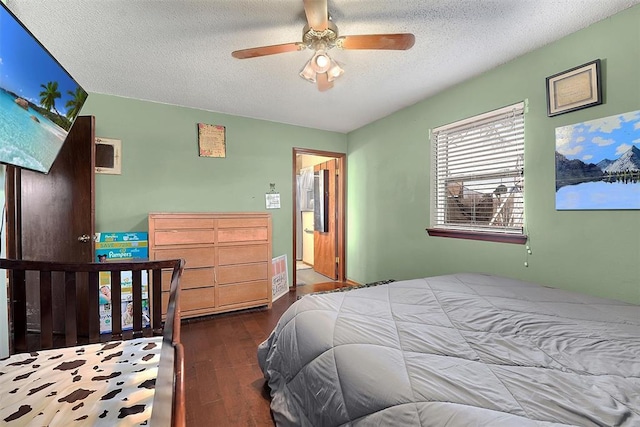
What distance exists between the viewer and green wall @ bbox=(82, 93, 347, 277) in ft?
9.16

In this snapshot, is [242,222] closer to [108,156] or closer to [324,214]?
[108,156]

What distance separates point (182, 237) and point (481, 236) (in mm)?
2769

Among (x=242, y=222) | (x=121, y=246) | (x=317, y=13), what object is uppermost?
(x=317, y=13)

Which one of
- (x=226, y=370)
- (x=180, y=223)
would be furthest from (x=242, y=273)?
(x=226, y=370)

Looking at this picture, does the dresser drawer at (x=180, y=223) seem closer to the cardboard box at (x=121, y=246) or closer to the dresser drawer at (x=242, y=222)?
the dresser drawer at (x=242, y=222)

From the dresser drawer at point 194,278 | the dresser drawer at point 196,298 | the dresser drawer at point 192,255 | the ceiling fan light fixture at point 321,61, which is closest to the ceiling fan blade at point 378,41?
the ceiling fan light fixture at point 321,61

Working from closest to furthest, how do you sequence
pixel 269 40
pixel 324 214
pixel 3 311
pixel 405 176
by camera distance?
pixel 3 311 → pixel 269 40 → pixel 405 176 → pixel 324 214

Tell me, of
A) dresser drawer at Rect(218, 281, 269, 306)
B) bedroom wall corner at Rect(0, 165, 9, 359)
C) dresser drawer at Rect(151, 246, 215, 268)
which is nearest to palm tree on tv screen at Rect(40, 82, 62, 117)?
bedroom wall corner at Rect(0, 165, 9, 359)

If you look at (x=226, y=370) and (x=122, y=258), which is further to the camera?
(x=122, y=258)

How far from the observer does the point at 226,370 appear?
193 cm

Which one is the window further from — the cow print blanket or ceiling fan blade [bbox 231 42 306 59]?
the cow print blanket

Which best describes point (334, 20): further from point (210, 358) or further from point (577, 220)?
point (210, 358)

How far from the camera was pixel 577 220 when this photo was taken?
176cm

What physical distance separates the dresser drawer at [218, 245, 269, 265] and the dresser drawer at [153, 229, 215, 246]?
19cm
